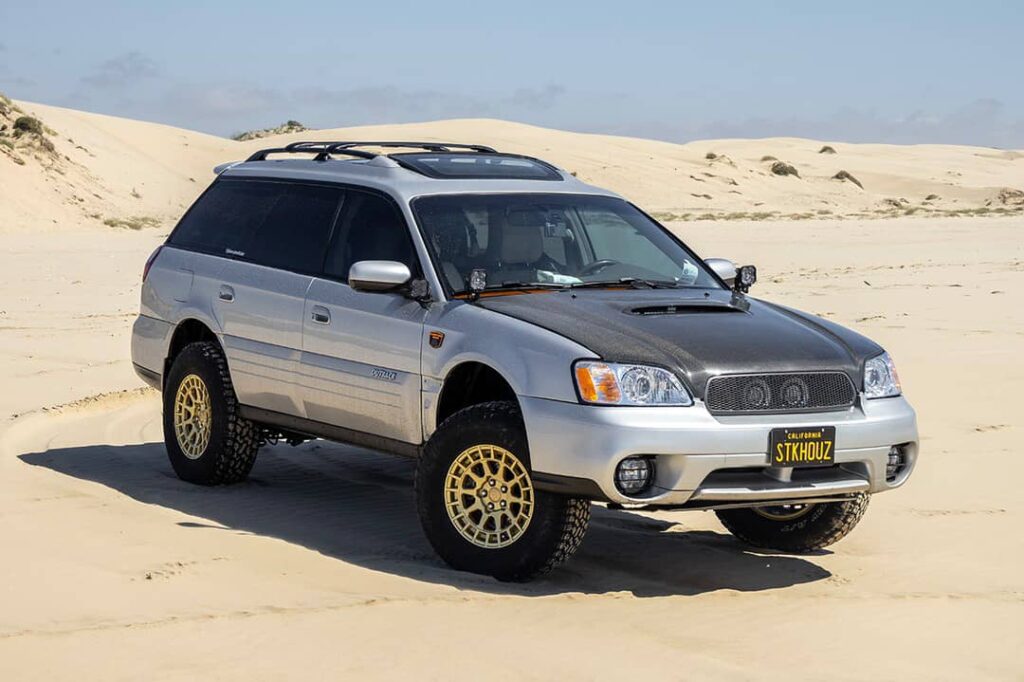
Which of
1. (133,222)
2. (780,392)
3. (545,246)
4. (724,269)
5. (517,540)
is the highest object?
(545,246)

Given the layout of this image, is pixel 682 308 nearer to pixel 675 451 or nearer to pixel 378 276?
pixel 675 451

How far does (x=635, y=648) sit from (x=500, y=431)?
1.24 meters

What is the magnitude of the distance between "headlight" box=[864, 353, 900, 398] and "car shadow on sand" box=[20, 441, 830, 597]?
2.81 feet

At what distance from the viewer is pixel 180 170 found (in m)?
49.4

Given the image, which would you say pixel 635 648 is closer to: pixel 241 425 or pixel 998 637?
pixel 998 637

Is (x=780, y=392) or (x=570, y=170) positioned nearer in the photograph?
(x=780, y=392)

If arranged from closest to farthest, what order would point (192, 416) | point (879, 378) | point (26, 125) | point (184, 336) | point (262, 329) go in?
point (879, 378), point (262, 329), point (192, 416), point (184, 336), point (26, 125)

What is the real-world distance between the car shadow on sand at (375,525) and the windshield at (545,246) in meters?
1.24

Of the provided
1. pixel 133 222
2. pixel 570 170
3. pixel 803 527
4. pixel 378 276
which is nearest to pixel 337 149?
pixel 378 276

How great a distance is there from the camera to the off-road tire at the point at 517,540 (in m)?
6.74

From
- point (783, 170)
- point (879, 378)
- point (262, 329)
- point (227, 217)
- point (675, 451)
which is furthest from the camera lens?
point (783, 170)

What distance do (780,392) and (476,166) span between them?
7.90ft

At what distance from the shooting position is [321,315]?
8.11m

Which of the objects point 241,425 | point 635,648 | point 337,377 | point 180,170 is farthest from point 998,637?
point 180,170
